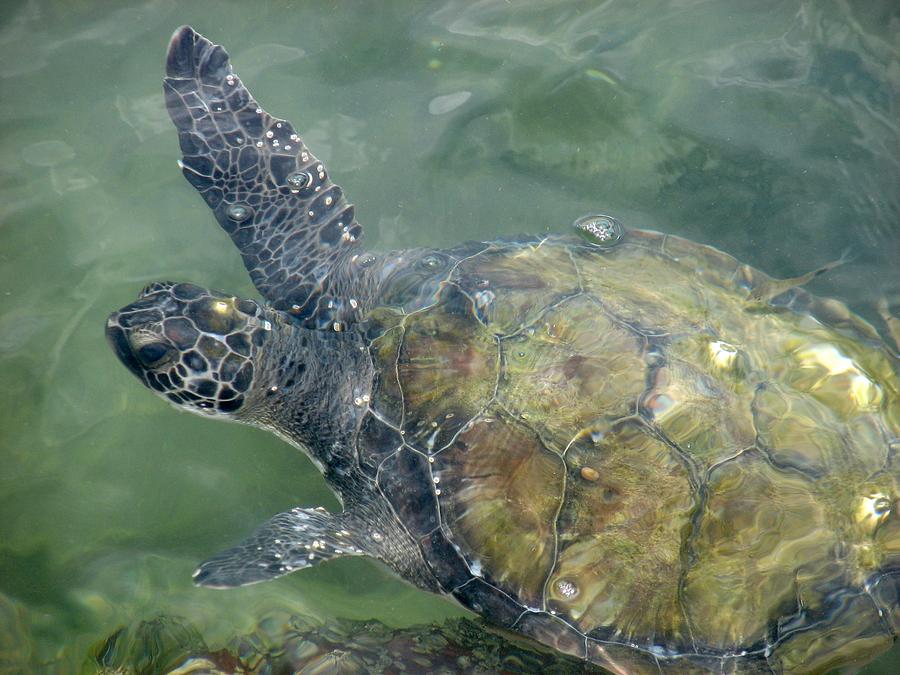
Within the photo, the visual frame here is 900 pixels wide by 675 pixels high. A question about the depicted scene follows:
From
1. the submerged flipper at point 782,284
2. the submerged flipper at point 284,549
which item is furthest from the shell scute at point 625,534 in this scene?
the submerged flipper at point 782,284

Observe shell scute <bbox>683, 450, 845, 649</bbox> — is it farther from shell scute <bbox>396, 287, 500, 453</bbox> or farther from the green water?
the green water

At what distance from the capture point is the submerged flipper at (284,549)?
2920mm

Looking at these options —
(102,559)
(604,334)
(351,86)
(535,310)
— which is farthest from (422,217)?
(102,559)

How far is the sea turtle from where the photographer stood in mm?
2678

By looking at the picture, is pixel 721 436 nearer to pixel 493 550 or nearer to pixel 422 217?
pixel 493 550

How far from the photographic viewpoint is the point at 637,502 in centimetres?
270

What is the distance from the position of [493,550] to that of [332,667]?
1.04 meters

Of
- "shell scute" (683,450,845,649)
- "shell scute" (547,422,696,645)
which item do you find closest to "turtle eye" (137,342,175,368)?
"shell scute" (547,422,696,645)

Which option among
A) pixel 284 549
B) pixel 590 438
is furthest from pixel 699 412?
pixel 284 549

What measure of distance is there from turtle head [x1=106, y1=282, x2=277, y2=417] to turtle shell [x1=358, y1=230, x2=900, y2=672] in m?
0.81

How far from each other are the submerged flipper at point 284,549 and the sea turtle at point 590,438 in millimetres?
12

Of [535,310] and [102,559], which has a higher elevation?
[535,310]

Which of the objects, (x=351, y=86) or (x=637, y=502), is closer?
(x=637, y=502)

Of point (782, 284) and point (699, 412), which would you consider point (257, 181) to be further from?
point (782, 284)
